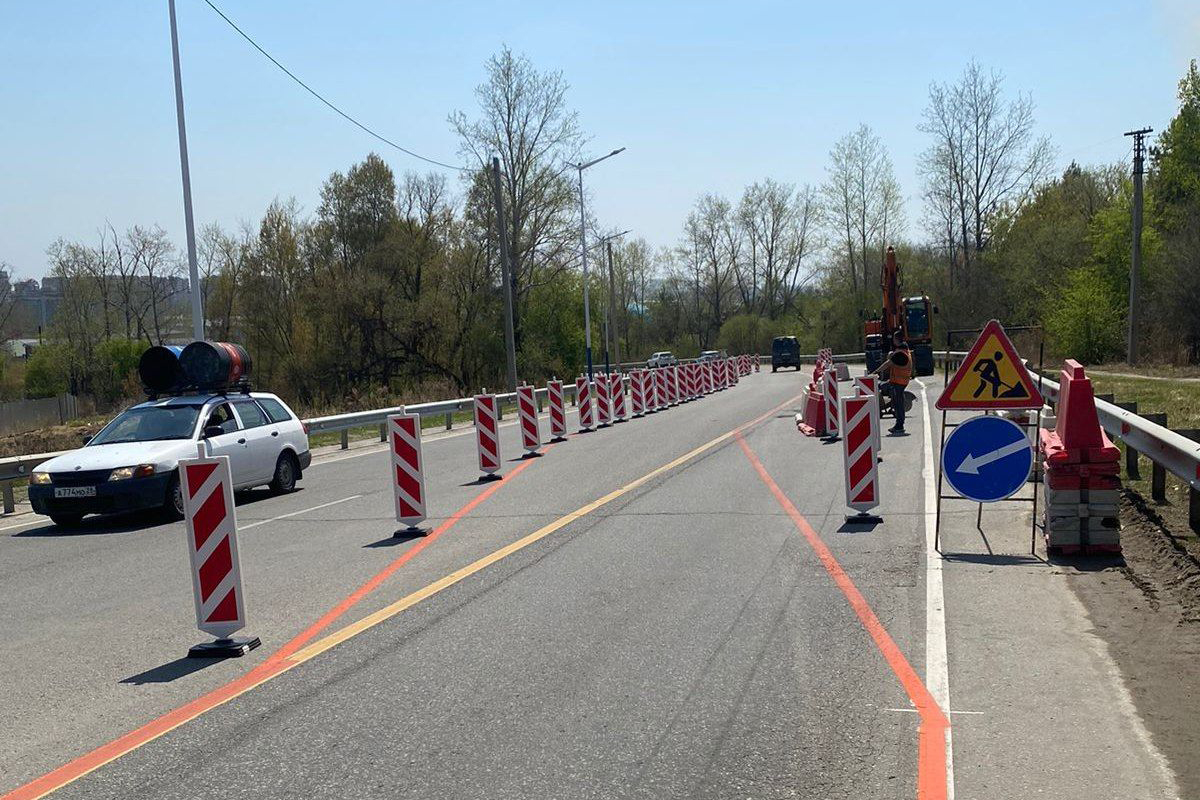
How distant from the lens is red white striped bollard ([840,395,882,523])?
435 inches

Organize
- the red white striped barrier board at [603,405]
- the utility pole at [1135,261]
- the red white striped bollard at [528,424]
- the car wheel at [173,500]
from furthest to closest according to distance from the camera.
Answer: the utility pole at [1135,261], the red white striped barrier board at [603,405], the red white striped bollard at [528,424], the car wheel at [173,500]

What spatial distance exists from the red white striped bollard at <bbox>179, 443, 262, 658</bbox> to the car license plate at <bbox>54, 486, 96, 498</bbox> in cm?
681

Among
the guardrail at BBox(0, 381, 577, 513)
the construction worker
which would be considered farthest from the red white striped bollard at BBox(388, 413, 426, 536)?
the construction worker

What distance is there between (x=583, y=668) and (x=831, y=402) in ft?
50.6

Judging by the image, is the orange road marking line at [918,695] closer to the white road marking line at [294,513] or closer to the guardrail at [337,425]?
the guardrail at [337,425]

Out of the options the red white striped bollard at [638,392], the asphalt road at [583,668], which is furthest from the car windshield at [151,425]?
the red white striped bollard at [638,392]

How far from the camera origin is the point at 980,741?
15.8 ft

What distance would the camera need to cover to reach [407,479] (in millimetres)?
11711

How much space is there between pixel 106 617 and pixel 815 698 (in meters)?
5.59

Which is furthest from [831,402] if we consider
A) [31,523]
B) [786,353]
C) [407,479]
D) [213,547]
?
[786,353]

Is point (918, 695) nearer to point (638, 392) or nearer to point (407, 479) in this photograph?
point (407, 479)

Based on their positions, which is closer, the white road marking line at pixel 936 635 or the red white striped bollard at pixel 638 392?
the white road marking line at pixel 936 635

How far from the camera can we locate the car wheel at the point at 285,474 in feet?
52.6

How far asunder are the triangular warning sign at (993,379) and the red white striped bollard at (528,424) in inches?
451
